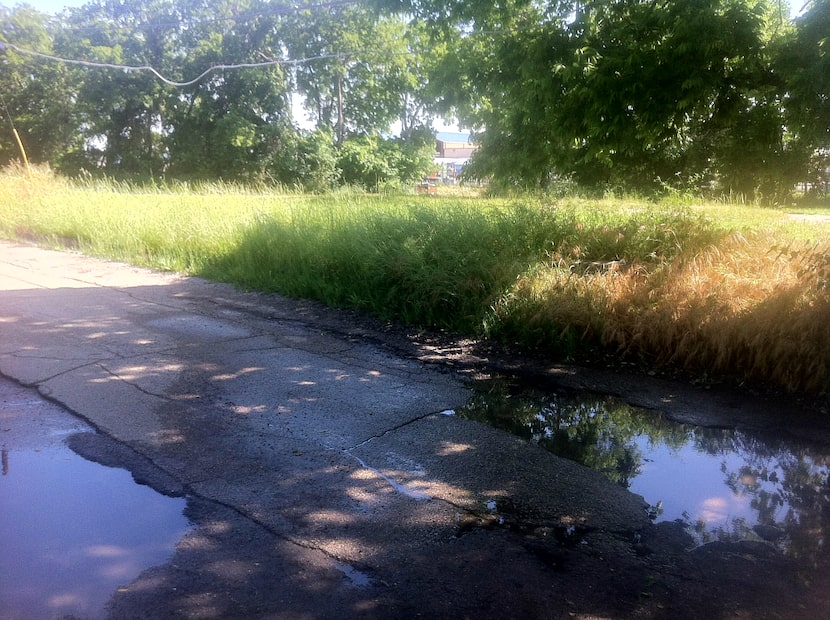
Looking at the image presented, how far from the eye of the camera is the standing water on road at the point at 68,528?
304cm

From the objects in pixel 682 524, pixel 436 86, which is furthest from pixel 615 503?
pixel 436 86

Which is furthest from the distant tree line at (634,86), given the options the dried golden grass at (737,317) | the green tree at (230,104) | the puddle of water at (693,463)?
the green tree at (230,104)

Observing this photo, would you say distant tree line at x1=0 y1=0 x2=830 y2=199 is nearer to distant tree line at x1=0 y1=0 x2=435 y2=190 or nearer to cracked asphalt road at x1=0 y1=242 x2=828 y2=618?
cracked asphalt road at x1=0 y1=242 x2=828 y2=618

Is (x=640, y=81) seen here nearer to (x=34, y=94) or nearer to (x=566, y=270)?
(x=566, y=270)

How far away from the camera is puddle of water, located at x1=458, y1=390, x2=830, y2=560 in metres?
3.88

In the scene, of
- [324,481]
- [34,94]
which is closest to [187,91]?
[34,94]

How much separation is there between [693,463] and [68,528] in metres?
4.15

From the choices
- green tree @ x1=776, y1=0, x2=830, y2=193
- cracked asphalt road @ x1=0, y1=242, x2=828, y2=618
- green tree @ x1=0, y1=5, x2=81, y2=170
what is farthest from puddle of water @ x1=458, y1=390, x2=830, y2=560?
green tree @ x1=0, y1=5, x2=81, y2=170

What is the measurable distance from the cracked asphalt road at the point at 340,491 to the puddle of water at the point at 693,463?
0.83 ft

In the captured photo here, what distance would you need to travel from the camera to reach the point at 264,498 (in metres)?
3.95

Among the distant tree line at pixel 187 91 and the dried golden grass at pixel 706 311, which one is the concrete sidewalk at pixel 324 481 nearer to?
the dried golden grass at pixel 706 311

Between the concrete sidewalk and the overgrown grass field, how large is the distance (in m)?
1.59

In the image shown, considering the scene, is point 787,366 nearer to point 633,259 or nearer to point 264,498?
point 633,259

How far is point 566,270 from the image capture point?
307 inches
